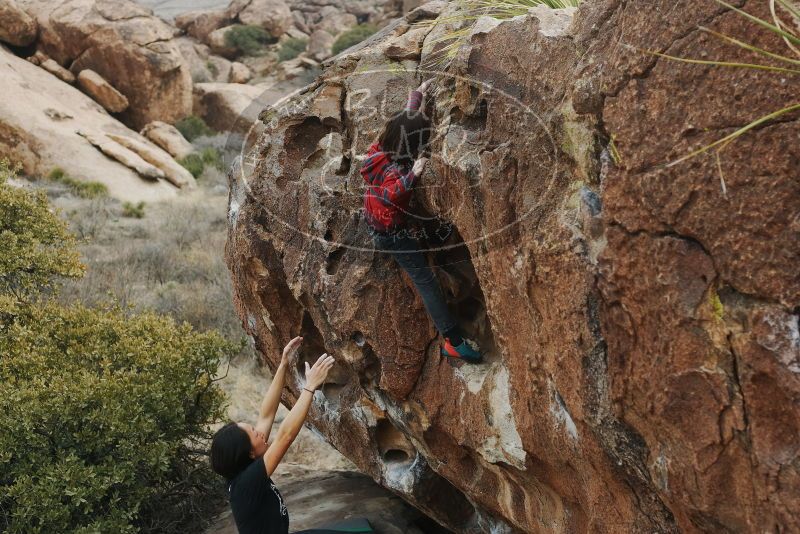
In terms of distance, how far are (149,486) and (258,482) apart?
2713 millimetres

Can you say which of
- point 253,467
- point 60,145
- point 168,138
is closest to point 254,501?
point 253,467

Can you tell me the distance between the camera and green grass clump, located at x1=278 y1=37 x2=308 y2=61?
108 ft

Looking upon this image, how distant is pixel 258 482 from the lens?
378cm

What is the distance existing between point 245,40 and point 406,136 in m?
31.1

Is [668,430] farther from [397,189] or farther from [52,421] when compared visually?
[52,421]

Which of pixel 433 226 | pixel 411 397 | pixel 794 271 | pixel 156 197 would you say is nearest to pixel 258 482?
pixel 411 397

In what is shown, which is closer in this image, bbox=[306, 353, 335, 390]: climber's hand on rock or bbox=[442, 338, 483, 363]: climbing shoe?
bbox=[442, 338, 483, 363]: climbing shoe

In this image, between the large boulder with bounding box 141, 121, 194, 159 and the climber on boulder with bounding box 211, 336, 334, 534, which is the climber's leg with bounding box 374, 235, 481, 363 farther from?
the large boulder with bounding box 141, 121, 194, 159

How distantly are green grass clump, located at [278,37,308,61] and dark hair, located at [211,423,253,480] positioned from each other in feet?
99.8

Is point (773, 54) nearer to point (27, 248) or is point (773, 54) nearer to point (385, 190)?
point (385, 190)

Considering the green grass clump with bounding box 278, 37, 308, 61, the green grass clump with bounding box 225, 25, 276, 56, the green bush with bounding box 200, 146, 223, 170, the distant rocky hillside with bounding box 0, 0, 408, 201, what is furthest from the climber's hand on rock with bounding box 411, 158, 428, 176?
the green grass clump with bounding box 225, 25, 276, 56

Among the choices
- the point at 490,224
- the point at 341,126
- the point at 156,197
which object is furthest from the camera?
the point at 156,197

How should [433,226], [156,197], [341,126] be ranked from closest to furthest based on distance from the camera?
1. [433,226]
2. [341,126]
3. [156,197]

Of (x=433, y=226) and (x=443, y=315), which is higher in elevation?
(x=433, y=226)
